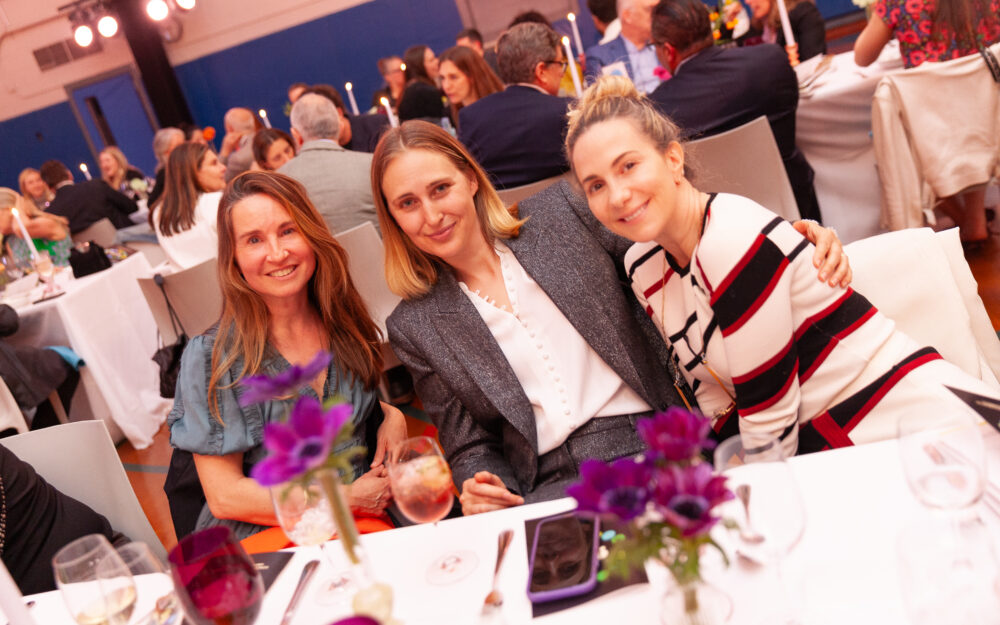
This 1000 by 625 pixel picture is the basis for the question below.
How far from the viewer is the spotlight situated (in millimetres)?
10438

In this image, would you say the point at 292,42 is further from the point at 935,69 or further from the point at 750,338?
the point at 750,338

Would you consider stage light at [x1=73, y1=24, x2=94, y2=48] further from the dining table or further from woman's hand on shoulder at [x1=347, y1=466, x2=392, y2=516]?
the dining table

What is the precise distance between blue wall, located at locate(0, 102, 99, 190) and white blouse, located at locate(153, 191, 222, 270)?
9298 millimetres

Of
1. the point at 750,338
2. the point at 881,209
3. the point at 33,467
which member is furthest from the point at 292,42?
the point at 750,338

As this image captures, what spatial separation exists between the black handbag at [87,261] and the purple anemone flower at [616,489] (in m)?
4.69

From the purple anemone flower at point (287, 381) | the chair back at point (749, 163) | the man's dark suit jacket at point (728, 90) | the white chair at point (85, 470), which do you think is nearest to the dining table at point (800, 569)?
the purple anemone flower at point (287, 381)

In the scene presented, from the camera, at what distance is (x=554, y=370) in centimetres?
174

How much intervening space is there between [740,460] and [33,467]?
5.82 ft

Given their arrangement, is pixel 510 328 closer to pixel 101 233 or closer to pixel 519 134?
pixel 519 134

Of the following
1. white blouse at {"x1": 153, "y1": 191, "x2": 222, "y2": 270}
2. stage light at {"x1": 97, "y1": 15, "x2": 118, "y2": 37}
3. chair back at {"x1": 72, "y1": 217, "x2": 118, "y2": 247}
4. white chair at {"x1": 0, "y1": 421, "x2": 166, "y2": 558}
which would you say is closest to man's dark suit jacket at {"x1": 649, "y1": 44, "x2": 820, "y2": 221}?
white chair at {"x1": 0, "y1": 421, "x2": 166, "y2": 558}

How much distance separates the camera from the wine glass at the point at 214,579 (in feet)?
3.07

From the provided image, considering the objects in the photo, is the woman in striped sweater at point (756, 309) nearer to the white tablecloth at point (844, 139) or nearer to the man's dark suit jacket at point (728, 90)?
the man's dark suit jacket at point (728, 90)

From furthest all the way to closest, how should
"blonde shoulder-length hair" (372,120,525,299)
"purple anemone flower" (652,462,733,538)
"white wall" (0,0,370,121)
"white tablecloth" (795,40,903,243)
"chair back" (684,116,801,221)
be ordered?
1. "white wall" (0,0,370,121)
2. "white tablecloth" (795,40,903,243)
3. "chair back" (684,116,801,221)
4. "blonde shoulder-length hair" (372,120,525,299)
5. "purple anemone flower" (652,462,733,538)

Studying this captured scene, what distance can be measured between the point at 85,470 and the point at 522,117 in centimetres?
220
